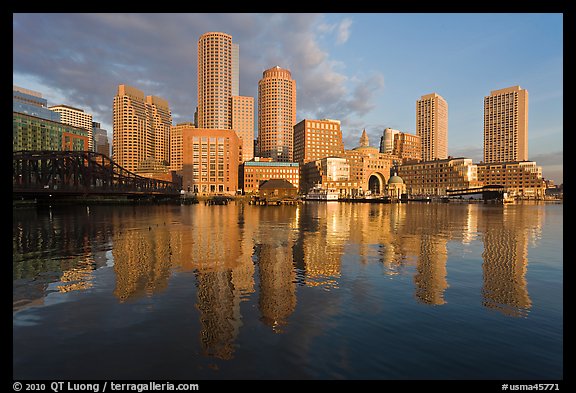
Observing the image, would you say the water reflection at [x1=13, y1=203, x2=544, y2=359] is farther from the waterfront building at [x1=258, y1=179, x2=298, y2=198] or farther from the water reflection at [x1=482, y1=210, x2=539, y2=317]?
the waterfront building at [x1=258, y1=179, x2=298, y2=198]

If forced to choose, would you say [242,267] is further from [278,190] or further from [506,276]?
[278,190]

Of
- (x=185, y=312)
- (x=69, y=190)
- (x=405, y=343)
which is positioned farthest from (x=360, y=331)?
(x=69, y=190)

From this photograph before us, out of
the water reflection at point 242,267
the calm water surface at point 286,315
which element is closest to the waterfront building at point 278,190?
the water reflection at point 242,267

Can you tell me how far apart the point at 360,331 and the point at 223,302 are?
7.07 metres

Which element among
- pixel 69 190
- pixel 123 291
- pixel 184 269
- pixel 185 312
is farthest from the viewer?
pixel 69 190

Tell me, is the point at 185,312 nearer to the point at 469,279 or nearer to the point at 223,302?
the point at 223,302

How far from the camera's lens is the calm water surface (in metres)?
10.0

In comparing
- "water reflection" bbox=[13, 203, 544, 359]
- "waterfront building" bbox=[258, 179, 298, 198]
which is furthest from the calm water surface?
"waterfront building" bbox=[258, 179, 298, 198]

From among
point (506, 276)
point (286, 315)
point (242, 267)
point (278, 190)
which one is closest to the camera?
point (286, 315)

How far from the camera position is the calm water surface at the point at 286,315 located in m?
10.0

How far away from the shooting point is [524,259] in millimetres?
26281

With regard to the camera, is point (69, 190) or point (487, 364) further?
point (69, 190)

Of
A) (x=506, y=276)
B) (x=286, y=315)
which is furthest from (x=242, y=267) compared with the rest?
(x=506, y=276)

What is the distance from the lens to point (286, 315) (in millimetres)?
13961
